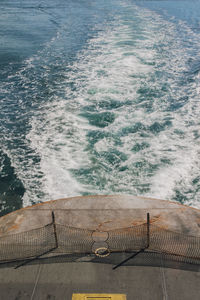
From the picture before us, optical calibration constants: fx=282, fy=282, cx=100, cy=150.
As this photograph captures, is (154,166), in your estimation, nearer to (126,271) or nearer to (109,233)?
(109,233)

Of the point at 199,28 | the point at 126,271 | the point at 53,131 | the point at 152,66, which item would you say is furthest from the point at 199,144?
the point at 199,28

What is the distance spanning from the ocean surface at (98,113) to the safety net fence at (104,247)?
3630mm

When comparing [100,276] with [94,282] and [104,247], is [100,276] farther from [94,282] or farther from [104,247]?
[104,247]

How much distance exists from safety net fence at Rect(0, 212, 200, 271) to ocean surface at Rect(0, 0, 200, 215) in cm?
363

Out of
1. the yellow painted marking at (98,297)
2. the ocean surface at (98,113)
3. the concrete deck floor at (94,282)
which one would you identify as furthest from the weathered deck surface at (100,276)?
the ocean surface at (98,113)

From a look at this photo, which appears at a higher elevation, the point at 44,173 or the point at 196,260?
the point at 196,260

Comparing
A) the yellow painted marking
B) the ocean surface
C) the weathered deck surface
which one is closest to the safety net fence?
the weathered deck surface

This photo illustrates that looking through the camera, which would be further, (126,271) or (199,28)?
(199,28)

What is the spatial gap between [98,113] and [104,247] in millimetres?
11264

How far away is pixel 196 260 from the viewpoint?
714 centimetres

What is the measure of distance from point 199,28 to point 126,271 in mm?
38937

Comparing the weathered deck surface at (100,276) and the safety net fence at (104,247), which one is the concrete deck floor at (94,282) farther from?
the safety net fence at (104,247)

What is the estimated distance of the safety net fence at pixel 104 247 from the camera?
7.22m

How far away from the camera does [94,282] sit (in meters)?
6.69
